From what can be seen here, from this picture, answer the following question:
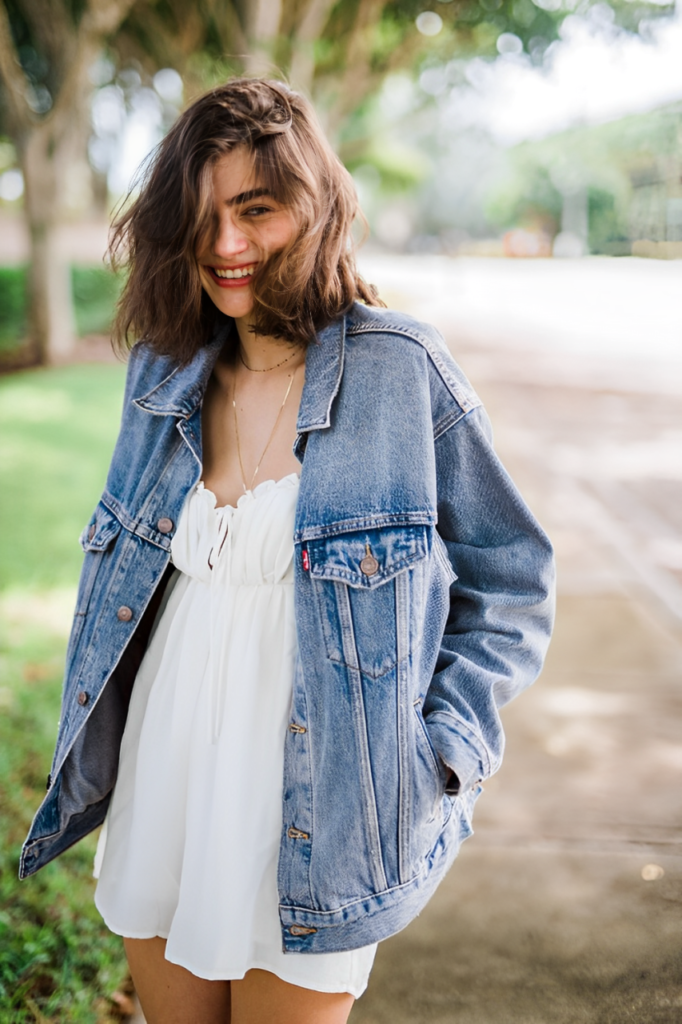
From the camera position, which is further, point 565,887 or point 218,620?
point 565,887

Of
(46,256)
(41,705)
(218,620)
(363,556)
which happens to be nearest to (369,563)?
(363,556)

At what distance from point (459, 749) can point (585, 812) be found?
6.45ft

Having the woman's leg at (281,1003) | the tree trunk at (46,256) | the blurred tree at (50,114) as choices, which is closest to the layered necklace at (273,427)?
the woman's leg at (281,1003)

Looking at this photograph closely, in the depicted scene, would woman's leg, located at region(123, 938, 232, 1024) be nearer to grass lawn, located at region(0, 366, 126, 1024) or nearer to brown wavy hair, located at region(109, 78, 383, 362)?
grass lawn, located at region(0, 366, 126, 1024)

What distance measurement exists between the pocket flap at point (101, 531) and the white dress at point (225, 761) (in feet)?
0.61

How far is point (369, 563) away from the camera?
1.54 meters

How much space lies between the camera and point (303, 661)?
5.10ft

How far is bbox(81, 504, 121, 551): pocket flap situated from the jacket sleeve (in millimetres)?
640

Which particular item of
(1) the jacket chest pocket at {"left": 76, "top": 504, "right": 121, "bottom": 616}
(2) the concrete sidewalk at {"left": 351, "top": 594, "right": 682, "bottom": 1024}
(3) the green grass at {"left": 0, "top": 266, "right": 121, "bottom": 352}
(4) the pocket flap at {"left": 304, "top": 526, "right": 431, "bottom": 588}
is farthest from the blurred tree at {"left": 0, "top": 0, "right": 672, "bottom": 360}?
(4) the pocket flap at {"left": 304, "top": 526, "right": 431, "bottom": 588}

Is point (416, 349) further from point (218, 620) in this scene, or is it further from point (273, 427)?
point (218, 620)

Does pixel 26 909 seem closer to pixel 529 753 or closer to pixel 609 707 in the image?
pixel 529 753

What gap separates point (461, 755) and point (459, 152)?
5544 centimetres

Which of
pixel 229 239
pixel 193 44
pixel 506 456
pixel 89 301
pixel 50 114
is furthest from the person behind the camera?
pixel 89 301

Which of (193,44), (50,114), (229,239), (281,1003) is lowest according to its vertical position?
(281,1003)
